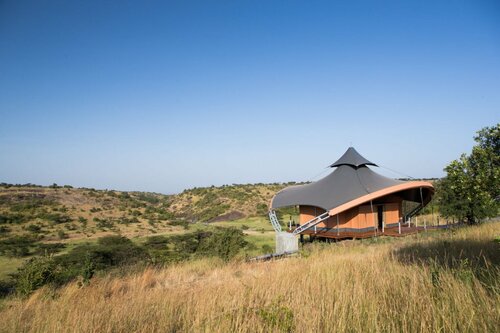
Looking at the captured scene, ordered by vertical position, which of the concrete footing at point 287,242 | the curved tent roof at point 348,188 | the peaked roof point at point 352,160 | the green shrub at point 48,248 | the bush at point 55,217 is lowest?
the green shrub at point 48,248

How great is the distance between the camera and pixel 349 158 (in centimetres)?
A: 2367

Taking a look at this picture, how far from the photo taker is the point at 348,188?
70.3ft

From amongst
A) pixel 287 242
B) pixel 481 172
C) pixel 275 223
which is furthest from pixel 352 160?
pixel 481 172

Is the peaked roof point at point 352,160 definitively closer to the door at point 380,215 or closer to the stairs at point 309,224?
the door at point 380,215

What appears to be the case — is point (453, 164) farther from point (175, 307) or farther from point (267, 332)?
point (175, 307)

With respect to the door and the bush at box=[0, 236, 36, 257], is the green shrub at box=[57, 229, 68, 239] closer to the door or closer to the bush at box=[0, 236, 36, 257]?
the bush at box=[0, 236, 36, 257]

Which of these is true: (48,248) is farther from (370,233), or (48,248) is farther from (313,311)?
(313,311)

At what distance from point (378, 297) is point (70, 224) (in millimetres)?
33722

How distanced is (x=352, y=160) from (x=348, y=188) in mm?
2955

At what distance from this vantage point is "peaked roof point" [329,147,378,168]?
23.2 m

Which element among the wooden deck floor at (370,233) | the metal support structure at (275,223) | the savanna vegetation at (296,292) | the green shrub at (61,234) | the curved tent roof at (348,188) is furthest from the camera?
the green shrub at (61,234)

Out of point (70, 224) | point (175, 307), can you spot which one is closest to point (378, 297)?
point (175, 307)

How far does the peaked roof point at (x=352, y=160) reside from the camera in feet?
76.0

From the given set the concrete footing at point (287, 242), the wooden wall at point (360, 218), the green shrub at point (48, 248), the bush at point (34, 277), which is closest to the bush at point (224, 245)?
the concrete footing at point (287, 242)
